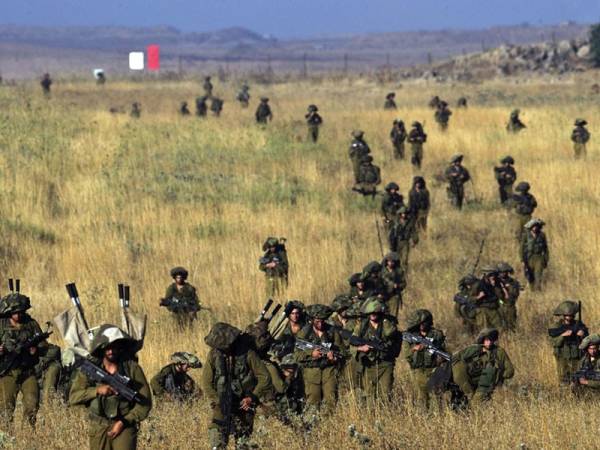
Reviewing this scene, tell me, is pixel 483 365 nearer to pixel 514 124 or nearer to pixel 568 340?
pixel 568 340

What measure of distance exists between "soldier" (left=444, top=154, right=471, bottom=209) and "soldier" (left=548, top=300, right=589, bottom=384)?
9870 millimetres

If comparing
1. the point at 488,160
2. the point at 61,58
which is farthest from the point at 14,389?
the point at 61,58

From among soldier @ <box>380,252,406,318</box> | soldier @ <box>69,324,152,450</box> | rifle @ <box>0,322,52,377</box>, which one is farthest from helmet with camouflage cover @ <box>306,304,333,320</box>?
soldier @ <box>380,252,406,318</box>

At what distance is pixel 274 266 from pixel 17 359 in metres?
5.35

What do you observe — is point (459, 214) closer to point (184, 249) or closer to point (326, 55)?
point (184, 249)

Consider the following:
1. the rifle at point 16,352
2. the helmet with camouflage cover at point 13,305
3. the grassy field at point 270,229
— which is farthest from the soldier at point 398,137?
the rifle at point 16,352

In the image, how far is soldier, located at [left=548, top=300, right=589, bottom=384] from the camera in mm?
11227

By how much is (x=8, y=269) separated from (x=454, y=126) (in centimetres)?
1541

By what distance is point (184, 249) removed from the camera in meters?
18.6

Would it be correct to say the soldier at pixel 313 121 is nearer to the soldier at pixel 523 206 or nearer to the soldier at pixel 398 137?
the soldier at pixel 398 137

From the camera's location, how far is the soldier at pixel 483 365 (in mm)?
10516

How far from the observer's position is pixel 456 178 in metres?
21.2

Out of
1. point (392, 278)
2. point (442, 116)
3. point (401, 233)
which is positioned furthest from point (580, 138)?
point (392, 278)

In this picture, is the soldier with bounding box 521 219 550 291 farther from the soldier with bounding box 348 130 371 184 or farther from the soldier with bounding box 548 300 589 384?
the soldier with bounding box 348 130 371 184
